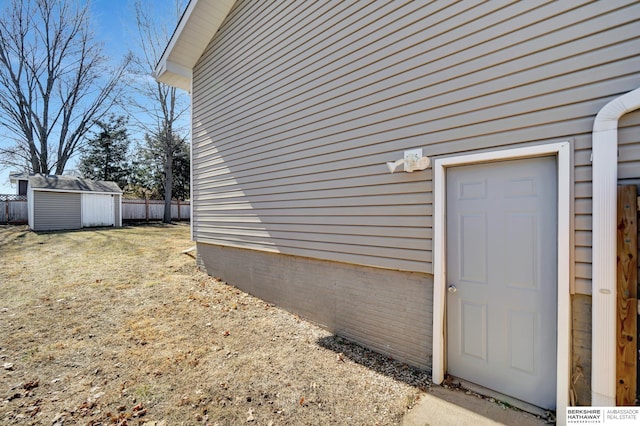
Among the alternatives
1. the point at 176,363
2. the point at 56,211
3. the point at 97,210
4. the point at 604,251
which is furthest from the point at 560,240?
the point at 97,210

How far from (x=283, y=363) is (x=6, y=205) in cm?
2057

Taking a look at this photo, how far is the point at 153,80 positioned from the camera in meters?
16.8

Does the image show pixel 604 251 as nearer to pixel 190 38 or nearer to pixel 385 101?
pixel 385 101

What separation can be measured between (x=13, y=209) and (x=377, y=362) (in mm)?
21497

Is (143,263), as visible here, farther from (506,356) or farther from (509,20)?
(509,20)

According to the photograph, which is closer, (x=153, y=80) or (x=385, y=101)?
(x=385, y=101)

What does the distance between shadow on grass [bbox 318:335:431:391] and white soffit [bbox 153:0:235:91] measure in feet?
22.8

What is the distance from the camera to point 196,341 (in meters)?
3.96

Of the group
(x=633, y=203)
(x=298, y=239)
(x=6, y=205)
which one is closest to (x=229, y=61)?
(x=298, y=239)

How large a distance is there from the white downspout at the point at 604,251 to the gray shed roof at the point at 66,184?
65.7 feet

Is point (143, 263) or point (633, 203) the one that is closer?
point (633, 203)

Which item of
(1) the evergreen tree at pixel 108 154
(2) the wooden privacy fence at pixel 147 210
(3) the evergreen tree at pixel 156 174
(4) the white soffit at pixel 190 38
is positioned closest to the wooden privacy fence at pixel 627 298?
(4) the white soffit at pixel 190 38

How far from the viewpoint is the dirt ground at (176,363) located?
103 inches

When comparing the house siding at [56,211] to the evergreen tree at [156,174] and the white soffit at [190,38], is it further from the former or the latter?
the white soffit at [190,38]
